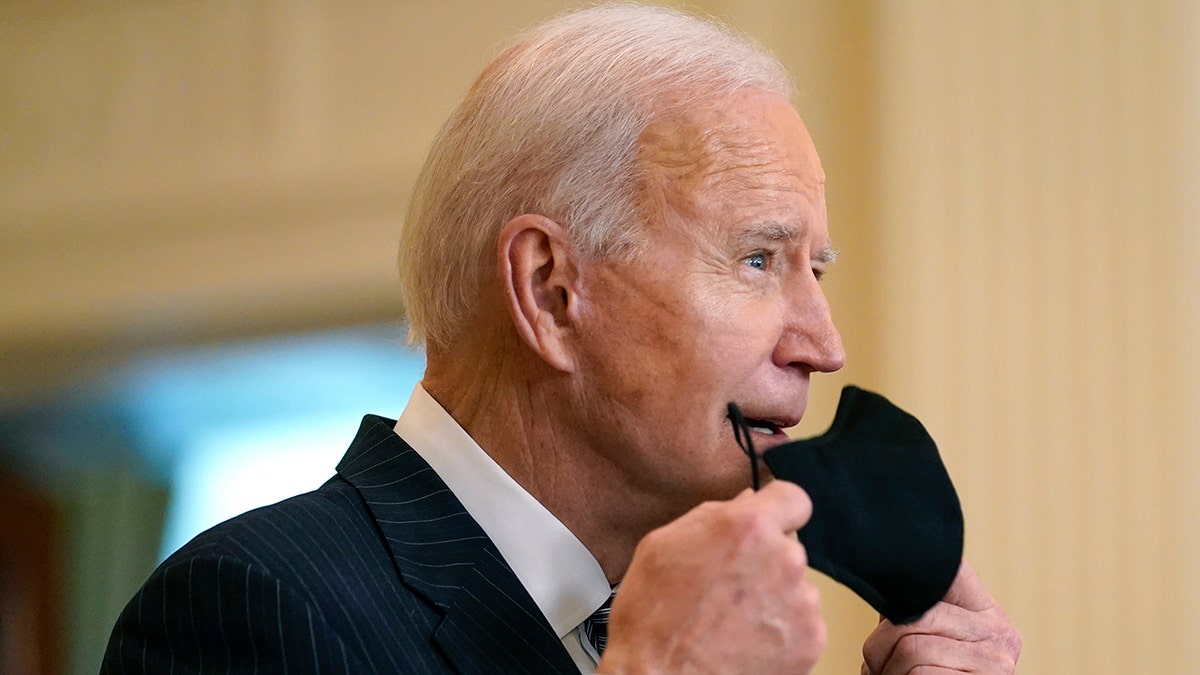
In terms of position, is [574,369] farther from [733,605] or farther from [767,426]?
[733,605]

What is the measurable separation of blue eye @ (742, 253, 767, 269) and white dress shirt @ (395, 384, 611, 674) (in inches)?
14.3

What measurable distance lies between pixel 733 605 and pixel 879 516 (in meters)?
0.24

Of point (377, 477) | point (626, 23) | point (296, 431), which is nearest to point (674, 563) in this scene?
point (377, 477)

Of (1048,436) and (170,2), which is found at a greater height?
(170,2)

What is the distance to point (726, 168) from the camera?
1.56 meters

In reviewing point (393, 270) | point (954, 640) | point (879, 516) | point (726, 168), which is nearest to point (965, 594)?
point (954, 640)

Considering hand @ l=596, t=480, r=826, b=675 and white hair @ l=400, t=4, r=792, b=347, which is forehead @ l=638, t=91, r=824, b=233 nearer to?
white hair @ l=400, t=4, r=792, b=347

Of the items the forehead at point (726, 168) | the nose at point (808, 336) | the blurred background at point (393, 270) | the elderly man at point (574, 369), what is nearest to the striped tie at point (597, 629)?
the elderly man at point (574, 369)

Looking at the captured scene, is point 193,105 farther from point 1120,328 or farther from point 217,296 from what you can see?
point 1120,328

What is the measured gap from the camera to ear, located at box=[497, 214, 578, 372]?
61.9 inches

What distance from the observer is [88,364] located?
15.5 ft

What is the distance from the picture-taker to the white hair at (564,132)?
1.59 meters

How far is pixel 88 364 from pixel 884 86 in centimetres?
288

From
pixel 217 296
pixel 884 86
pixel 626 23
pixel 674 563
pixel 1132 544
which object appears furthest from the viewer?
pixel 217 296
